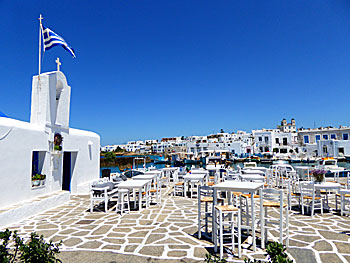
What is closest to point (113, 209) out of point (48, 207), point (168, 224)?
point (48, 207)

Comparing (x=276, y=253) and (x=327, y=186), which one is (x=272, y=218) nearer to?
(x=276, y=253)

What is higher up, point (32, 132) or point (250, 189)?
point (32, 132)

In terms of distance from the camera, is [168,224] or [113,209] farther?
[113,209]

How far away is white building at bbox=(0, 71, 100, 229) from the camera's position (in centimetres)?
684

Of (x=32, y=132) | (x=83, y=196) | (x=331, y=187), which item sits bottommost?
(x=83, y=196)

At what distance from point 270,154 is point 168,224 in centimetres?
5062

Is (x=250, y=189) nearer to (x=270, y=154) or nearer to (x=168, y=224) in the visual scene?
(x=168, y=224)

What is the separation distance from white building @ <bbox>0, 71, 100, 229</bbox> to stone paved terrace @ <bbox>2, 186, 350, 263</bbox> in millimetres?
905

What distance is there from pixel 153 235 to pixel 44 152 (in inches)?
222

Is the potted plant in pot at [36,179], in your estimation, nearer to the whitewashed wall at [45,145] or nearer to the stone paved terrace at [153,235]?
the whitewashed wall at [45,145]

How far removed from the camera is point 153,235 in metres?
5.27

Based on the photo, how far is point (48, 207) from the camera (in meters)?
8.01

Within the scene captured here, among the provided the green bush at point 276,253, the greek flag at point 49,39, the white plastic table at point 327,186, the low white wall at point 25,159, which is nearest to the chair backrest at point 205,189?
the green bush at point 276,253

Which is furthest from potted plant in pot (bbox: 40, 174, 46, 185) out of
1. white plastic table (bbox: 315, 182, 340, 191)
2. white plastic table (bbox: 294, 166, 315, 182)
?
white plastic table (bbox: 294, 166, 315, 182)
